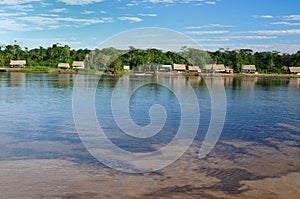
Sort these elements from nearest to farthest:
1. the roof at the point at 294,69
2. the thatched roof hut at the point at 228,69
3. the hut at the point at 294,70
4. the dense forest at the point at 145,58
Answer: the dense forest at the point at 145,58
the thatched roof hut at the point at 228,69
the roof at the point at 294,69
the hut at the point at 294,70

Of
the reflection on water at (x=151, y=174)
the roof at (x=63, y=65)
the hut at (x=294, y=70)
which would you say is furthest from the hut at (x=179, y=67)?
the reflection on water at (x=151, y=174)

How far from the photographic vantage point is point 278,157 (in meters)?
7.44

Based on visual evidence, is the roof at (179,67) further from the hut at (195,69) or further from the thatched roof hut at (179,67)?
the hut at (195,69)

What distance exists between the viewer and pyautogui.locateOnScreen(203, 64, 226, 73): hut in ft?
220

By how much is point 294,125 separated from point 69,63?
64738mm

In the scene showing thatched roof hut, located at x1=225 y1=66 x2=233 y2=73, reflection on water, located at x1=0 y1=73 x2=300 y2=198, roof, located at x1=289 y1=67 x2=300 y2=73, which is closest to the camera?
reflection on water, located at x1=0 y1=73 x2=300 y2=198

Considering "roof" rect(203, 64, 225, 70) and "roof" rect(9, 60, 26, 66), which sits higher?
"roof" rect(9, 60, 26, 66)

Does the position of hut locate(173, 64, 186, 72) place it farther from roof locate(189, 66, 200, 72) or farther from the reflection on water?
the reflection on water

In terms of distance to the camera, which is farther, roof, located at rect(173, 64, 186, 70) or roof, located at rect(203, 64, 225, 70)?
roof, located at rect(173, 64, 186, 70)

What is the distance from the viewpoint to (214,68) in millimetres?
68625

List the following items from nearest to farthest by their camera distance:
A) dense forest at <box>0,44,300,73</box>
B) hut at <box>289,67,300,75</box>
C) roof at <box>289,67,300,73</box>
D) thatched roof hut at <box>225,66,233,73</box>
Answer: dense forest at <box>0,44,300,73</box> → thatched roof hut at <box>225,66,233,73</box> → roof at <box>289,67,300,73</box> → hut at <box>289,67,300,75</box>

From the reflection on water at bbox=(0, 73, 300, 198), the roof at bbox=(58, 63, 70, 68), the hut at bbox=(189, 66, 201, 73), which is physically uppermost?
the roof at bbox=(58, 63, 70, 68)

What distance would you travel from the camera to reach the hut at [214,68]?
67.1m

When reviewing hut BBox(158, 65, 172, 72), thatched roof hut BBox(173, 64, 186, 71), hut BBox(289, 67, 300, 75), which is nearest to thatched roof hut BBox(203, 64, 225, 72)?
thatched roof hut BBox(173, 64, 186, 71)
